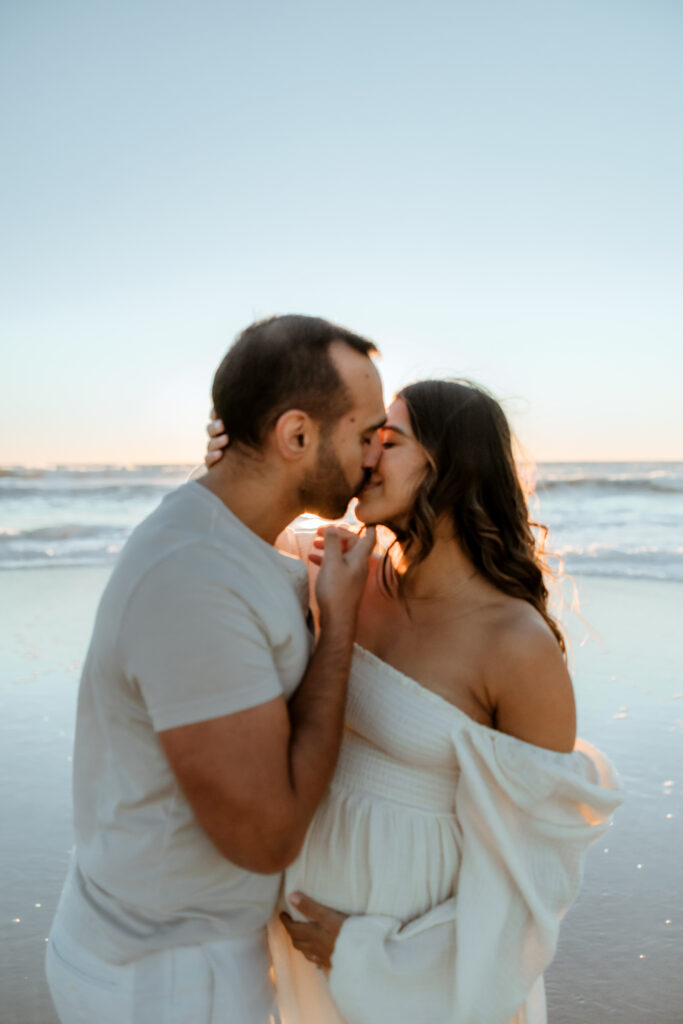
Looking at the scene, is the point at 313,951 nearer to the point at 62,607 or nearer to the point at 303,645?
the point at 303,645

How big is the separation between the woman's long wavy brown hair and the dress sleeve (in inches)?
19.5

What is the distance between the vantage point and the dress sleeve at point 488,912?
7.09 ft

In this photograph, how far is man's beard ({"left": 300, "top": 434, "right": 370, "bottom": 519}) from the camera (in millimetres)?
2139

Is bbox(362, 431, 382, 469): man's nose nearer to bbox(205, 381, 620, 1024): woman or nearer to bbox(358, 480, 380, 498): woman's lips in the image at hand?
bbox(358, 480, 380, 498): woman's lips

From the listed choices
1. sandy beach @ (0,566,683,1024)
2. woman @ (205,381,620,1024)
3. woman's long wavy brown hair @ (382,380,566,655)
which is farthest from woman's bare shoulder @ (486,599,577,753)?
sandy beach @ (0,566,683,1024)

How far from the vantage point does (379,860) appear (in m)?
2.22

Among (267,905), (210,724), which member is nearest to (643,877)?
(267,905)

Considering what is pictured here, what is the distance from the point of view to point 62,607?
828 centimetres

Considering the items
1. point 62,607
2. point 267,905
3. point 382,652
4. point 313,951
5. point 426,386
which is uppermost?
point 426,386

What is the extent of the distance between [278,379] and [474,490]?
804 millimetres

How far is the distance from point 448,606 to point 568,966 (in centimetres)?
171

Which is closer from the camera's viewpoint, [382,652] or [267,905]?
[267,905]

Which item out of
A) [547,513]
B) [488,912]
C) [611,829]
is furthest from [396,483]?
[547,513]

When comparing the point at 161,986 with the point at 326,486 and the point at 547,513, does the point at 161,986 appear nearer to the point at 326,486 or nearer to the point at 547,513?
the point at 326,486
